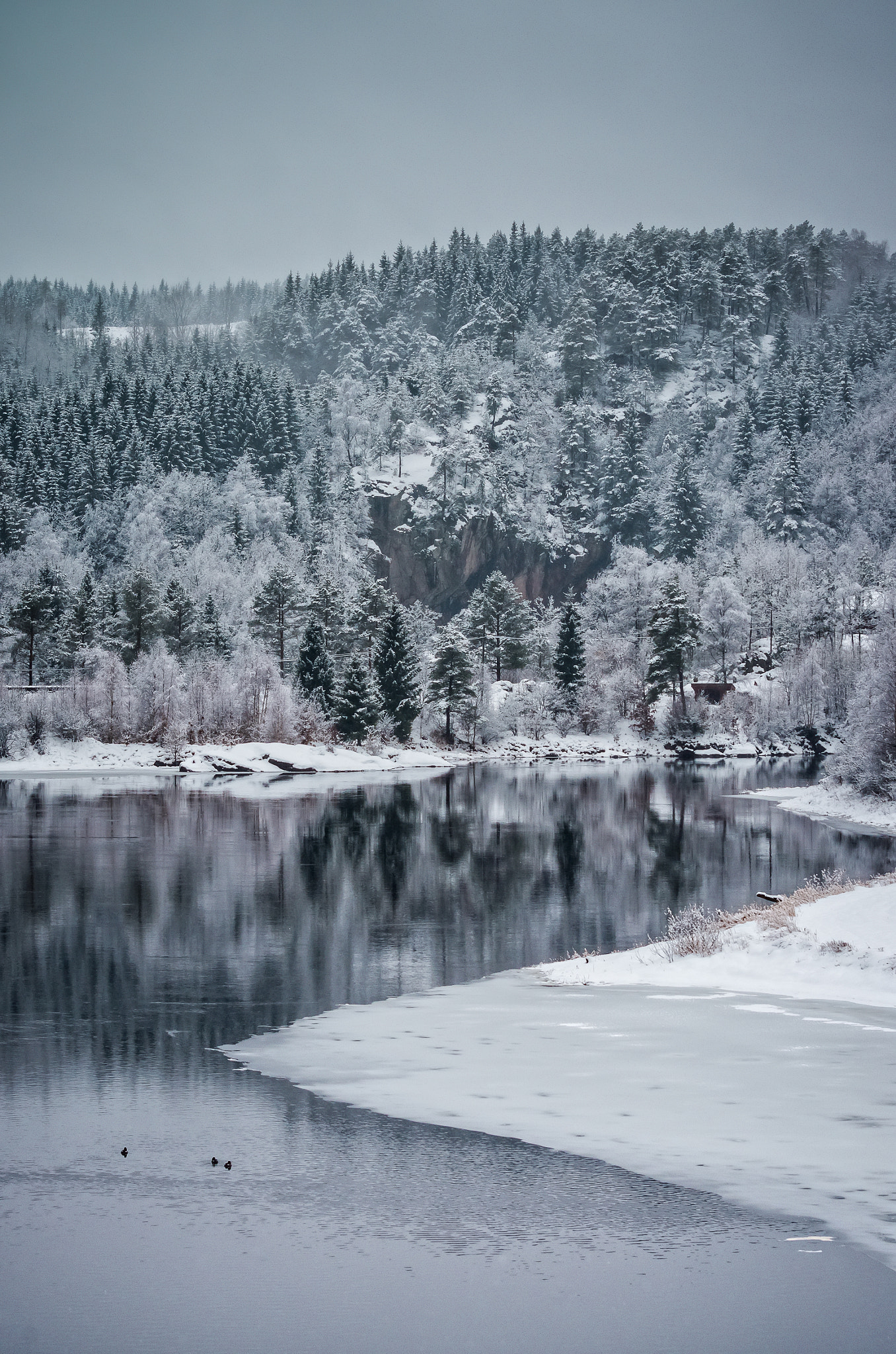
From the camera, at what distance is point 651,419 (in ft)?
639

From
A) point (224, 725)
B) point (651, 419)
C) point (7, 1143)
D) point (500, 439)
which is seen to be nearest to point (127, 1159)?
point (7, 1143)

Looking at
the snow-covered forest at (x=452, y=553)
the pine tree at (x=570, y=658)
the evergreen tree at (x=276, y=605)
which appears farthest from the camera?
the evergreen tree at (x=276, y=605)

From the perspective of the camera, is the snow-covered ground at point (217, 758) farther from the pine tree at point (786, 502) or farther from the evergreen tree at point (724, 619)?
the pine tree at point (786, 502)

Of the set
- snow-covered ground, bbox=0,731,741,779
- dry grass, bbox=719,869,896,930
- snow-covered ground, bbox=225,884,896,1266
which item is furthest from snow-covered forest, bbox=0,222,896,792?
snow-covered ground, bbox=225,884,896,1266

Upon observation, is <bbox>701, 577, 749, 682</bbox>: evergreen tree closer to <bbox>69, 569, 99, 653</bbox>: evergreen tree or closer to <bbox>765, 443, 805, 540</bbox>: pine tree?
<bbox>765, 443, 805, 540</bbox>: pine tree

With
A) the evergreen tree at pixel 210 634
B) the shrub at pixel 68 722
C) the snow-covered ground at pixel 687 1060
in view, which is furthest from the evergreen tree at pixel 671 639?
the snow-covered ground at pixel 687 1060

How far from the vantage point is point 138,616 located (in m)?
96.5

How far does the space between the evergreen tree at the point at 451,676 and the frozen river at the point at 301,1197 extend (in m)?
65.9

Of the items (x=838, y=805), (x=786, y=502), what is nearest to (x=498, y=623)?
(x=838, y=805)

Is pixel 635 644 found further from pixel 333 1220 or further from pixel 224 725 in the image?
pixel 333 1220

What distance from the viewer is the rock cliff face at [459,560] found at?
168m

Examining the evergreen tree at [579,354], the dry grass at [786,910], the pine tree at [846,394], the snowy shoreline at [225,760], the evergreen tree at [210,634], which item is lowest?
the snowy shoreline at [225,760]

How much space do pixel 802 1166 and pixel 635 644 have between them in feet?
348

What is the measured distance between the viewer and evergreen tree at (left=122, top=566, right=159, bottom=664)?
96.2 metres
